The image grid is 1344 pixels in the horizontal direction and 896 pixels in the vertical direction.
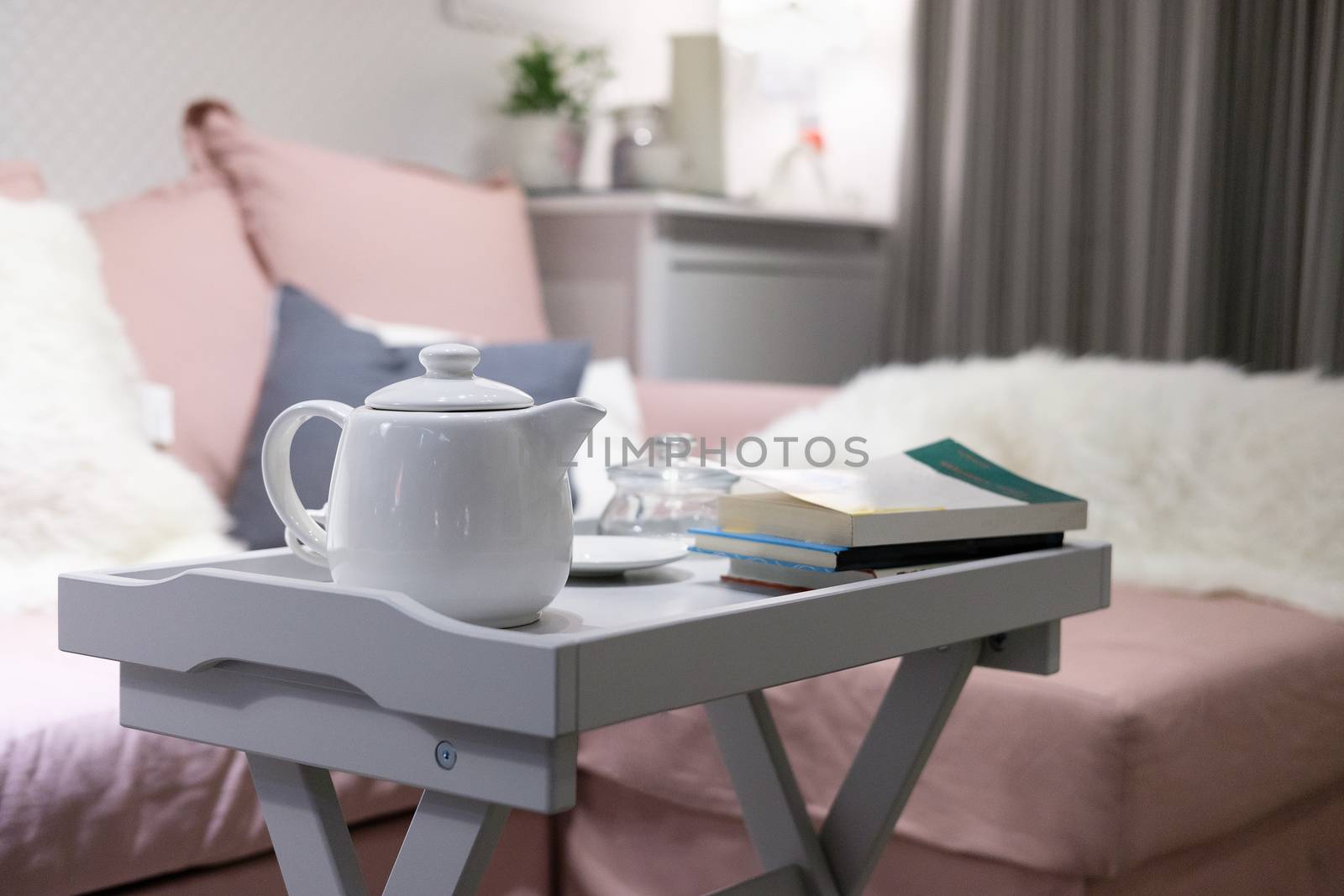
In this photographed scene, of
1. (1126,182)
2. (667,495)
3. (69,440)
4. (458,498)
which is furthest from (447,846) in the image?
(1126,182)

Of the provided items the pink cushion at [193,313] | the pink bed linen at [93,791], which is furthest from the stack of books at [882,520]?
the pink cushion at [193,313]

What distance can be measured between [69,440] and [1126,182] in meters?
2.16

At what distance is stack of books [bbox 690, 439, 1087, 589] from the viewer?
835 millimetres

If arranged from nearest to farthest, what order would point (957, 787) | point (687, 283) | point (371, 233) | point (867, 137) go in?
point (957, 787) < point (371, 233) < point (687, 283) < point (867, 137)

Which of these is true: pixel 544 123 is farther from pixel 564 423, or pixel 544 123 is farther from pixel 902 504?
pixel 564 423

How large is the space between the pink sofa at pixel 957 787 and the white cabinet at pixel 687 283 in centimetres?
122

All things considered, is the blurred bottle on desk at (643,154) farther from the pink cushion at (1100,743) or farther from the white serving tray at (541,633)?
the white serving tray at (541,633)

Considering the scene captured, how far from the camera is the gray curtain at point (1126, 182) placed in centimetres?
252

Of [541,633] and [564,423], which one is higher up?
[564,423]

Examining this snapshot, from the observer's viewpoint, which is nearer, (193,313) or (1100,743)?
(1100,743)

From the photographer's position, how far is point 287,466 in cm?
73

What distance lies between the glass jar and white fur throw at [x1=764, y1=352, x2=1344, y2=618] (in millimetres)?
664

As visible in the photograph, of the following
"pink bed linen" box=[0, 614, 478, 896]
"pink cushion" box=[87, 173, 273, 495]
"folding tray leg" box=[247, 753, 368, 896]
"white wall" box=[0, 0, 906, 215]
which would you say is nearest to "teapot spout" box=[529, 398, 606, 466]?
"folding tray leg" box=[247, 753, 368, 896]

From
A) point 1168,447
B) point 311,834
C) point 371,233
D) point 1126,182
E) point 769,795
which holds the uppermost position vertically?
point 1126,182
